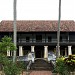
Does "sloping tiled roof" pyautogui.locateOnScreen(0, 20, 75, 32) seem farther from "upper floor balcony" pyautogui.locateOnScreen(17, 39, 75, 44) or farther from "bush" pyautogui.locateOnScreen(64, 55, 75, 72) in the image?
"bush" pyautogui.locateOnScreen(64, 55, 75, 72)

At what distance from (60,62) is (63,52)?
3183cm

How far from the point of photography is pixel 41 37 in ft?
158

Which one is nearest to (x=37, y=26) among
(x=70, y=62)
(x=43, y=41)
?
(x=43, y=41)

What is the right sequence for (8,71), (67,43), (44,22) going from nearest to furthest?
(8,71) → (67,43) → (44,22)

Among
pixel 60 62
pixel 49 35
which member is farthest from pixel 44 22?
pixel 60 62

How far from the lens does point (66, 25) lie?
49.0 meters

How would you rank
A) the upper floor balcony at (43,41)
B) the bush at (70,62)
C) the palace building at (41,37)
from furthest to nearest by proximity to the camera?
the upper floor balcony at (43,41) → the palace building at (41,37) → the bush at (70,62)

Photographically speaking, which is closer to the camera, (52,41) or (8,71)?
(8,71)

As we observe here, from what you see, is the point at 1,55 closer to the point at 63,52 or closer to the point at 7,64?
the point at 7,64

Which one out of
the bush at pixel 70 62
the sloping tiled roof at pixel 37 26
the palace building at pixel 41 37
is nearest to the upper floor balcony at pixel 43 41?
the palace building at pixel 41 37

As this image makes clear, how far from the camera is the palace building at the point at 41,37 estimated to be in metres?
46.6

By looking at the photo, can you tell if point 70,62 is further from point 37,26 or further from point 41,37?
point 37,26

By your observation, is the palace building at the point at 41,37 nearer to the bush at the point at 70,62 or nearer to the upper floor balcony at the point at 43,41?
the upper floor balcony at the point at 43,41

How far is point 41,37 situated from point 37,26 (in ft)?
6.31
